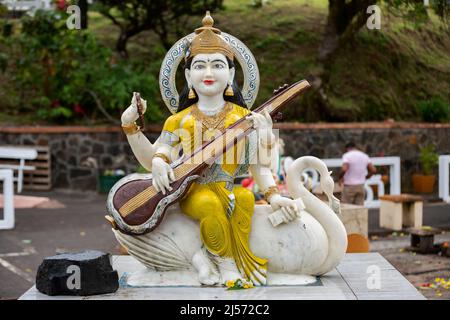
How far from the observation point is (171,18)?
46.5ft

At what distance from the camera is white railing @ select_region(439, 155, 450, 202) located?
35.0 feet

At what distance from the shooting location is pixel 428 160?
41.9 ft

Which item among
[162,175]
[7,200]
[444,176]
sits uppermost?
[162,175]

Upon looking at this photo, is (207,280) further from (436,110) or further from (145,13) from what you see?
(145,13)

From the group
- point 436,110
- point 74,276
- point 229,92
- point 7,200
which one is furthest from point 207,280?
point 436,110

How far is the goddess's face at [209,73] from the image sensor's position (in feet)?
15.6

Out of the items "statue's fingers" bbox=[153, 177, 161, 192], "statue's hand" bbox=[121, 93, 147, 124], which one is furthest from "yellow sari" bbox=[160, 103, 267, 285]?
"statue's hand" bbox=[121, 93, 147, 124]

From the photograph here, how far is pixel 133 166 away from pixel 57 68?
7.93 ft

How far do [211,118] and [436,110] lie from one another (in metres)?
9.69

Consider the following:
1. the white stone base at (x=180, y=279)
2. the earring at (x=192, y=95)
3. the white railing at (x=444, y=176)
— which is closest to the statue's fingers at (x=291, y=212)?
the white stone base at (x=180, y=279)

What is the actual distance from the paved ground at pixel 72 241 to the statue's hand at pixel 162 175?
2424 millimetres

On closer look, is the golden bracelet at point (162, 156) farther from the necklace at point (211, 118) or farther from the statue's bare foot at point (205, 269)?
the statue's bare foot at point (205, 269)
